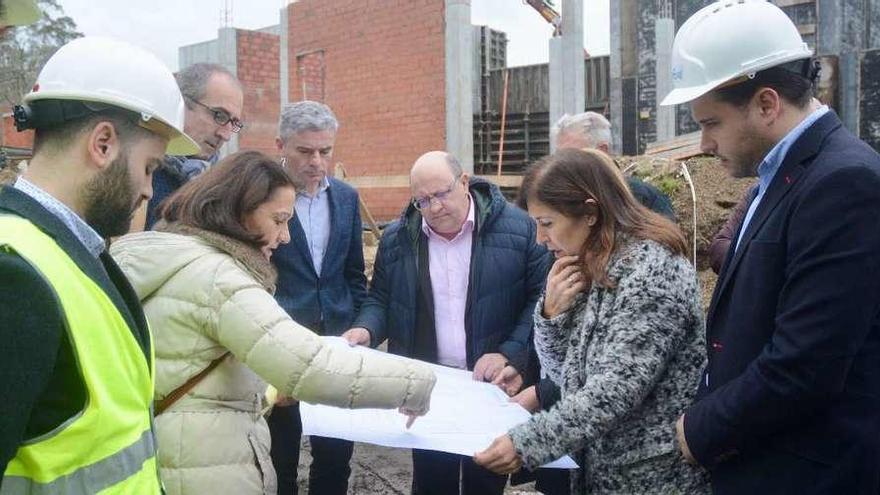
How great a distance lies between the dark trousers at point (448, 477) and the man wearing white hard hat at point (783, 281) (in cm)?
159

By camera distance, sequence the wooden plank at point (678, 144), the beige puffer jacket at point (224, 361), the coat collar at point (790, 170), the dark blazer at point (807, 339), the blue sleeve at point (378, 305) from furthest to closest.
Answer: the wooden plank at point (678, 144)
the blue sleeve at point (378, 305)
the beige puffer jacket at point (224, 361)
the coat collar at point (790, 170)
the dark blazer at point (807, 339)

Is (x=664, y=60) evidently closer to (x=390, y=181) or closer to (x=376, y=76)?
(x=376, y=76)

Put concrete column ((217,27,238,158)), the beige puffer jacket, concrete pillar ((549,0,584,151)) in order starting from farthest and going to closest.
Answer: concrete column ((217,27,238,158)) < concrete pillar ((549,0,584,151)) < the beige puffer jacket

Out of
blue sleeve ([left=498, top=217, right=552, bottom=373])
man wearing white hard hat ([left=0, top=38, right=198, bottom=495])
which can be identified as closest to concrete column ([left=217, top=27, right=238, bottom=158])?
blue sleeve ([left=498, top=217, right=552, bottom=373])

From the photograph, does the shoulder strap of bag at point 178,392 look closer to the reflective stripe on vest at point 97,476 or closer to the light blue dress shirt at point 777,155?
the reflective stripe on vest at point 97,476

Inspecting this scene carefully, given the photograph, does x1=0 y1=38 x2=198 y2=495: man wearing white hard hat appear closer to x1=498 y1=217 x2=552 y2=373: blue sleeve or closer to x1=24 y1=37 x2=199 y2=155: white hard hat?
x1=24 y1=37 x2=199 y2=155: white hard hat

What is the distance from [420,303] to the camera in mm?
3391

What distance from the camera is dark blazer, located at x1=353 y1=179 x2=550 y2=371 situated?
3.29 meters

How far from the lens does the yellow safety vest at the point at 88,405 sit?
1140 millimetres

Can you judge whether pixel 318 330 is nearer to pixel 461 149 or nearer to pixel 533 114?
pixel 461 149

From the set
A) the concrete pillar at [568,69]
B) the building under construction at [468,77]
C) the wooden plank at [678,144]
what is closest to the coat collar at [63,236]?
the wooden plank at [678,144]

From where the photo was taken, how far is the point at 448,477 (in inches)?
135

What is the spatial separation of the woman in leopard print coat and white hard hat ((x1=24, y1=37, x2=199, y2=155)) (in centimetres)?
111

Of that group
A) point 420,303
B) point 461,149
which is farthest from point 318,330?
point 461,149
